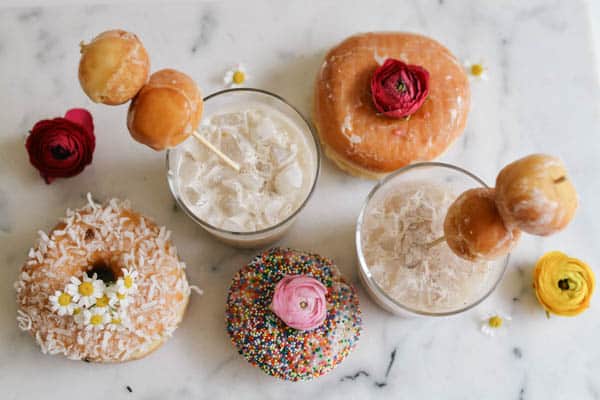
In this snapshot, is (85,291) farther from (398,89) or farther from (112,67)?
(398,89)

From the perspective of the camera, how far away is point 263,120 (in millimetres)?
1561

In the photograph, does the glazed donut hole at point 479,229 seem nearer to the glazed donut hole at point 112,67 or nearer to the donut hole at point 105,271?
the glazed donut hole at point 112,67

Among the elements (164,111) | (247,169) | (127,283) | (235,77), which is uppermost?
(164,111)

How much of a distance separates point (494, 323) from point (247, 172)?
0.80 m

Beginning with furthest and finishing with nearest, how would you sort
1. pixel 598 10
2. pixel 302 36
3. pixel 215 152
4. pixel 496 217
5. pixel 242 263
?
pixel 598 10, pixel 302 36, pixel 242 263, pixel 215 152, pixel 496 217

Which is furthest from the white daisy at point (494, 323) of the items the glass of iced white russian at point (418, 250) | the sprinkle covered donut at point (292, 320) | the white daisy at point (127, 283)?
the white daisy at point (127, 283)

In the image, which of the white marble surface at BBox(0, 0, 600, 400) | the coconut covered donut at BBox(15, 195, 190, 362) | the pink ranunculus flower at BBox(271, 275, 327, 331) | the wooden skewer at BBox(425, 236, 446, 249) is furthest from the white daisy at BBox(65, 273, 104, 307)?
the wooden skewer at BBox(425, 236, 446, 249)

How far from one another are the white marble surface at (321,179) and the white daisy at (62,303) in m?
0.24

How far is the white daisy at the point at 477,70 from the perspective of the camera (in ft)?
5.94

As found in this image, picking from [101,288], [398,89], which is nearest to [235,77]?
[398,89]

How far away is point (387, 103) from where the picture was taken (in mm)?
1569

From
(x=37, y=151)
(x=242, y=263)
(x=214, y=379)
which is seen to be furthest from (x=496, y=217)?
(x=37, y=151)

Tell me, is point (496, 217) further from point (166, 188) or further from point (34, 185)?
A: point (34, 185)

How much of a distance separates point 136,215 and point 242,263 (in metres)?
0.32
